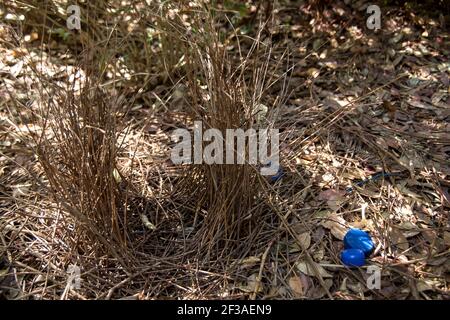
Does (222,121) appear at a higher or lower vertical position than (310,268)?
higher

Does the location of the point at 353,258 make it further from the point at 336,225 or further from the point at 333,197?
the point at 333,197

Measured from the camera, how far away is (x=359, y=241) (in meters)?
1.62

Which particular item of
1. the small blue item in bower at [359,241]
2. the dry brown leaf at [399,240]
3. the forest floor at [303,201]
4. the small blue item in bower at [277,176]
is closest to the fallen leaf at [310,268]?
the forest floor at [303,201]

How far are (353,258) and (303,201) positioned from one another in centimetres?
33

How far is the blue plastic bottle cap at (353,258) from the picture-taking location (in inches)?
62.2

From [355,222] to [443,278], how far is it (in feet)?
1.07

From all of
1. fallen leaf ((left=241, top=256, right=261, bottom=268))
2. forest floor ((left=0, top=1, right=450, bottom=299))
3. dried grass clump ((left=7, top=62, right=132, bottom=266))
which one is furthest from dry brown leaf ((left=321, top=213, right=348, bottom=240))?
dried grass clump ((left=7, top=62, right=132, bottom=266))

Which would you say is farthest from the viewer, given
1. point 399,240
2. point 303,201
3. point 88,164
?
point 303,201

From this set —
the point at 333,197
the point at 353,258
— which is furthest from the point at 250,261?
the point at 333,197

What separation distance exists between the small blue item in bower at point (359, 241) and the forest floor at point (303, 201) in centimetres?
4

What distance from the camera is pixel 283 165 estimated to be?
1905 millimetres
